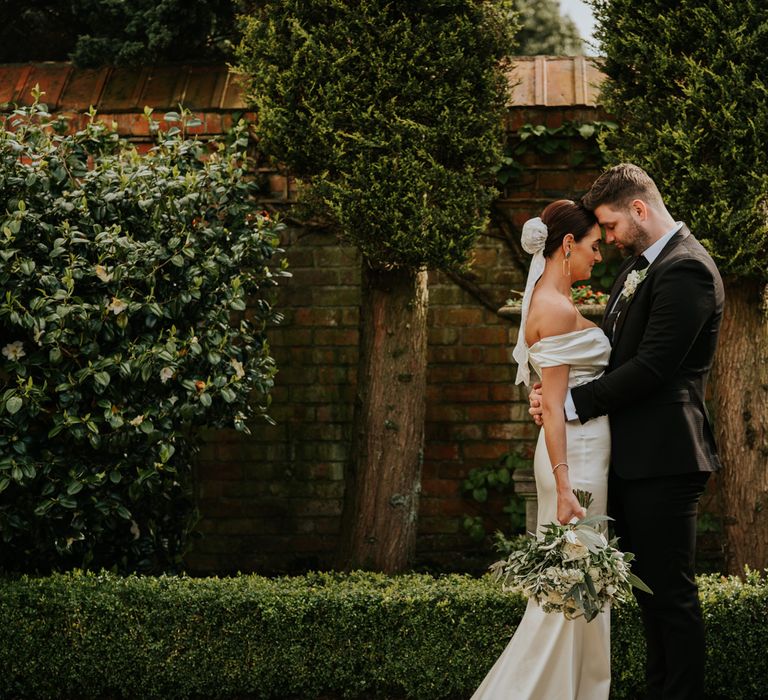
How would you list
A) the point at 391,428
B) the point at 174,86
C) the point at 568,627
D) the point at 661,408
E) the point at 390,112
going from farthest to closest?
the point at 174,86 → the point at 391,428 → the point at 390,112 → the point at 568,627 → the point at 661,408

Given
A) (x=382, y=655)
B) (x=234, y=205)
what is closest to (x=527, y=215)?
(x=234, y=205)

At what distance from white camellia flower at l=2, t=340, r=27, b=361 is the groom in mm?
2663

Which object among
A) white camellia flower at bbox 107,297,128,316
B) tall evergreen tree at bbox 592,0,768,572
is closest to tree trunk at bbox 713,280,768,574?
tall evergreen tree at bbox 592,0,768,572

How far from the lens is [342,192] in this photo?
514 cm

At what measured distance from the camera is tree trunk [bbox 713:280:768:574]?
519 centimetres

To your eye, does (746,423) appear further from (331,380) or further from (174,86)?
(174,86)

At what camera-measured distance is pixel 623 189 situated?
373cm

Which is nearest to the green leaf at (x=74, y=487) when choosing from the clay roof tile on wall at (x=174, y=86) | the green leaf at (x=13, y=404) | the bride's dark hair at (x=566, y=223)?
the green leaf at (x=13, y=404)

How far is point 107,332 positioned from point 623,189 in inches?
101

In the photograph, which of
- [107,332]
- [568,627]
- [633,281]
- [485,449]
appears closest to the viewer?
[633,281]

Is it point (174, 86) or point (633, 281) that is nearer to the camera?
point (633, 281)

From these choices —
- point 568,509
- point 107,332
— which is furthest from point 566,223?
point 107,332

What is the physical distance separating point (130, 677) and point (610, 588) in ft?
7.60

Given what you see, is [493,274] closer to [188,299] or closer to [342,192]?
[342,192]
